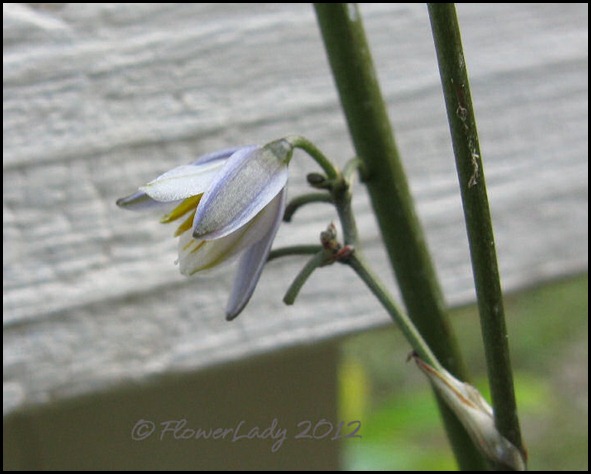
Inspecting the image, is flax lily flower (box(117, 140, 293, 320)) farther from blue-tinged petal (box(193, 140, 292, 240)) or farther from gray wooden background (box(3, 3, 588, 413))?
gray wooden background (box(3, 3, 588, 413))

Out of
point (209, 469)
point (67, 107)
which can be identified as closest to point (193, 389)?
point (209, 469)

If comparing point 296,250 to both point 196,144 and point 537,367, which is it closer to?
point 196,144

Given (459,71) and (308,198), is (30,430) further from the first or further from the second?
(459,71)

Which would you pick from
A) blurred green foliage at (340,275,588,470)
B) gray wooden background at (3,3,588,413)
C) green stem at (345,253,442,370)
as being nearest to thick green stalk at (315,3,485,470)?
green stem at (345,253,442,370)

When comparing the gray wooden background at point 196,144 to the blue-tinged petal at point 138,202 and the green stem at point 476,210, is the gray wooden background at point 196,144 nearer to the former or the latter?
the blue-tinged petal at point 138,202

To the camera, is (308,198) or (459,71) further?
(308,198)

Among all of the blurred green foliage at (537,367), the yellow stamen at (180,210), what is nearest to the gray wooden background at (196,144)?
the yellow stamen at (180,210)
